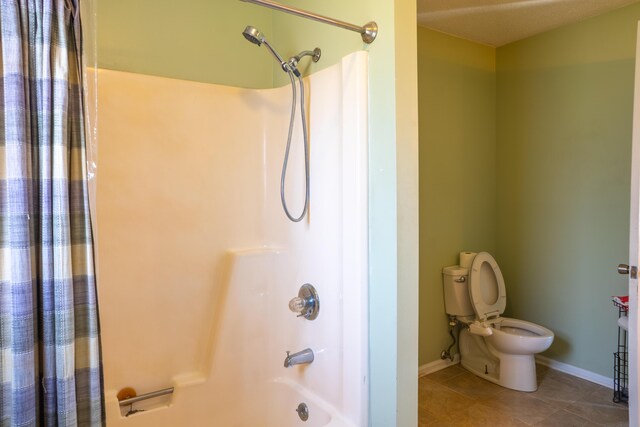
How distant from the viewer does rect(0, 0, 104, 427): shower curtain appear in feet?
2.89

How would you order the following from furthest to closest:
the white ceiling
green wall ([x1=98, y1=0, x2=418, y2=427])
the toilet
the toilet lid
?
the toilet lid, the toilet, the white ceiling, green wall ([x1=98, y1=0, x2=418, y2=427])

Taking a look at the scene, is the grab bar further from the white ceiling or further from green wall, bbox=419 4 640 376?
the white ceiling

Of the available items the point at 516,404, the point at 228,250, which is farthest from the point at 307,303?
the point at 516,404

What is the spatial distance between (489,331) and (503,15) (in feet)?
7.16

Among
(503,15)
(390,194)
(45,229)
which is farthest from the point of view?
(503,15)

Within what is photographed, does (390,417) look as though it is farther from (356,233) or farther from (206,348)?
(206,348)

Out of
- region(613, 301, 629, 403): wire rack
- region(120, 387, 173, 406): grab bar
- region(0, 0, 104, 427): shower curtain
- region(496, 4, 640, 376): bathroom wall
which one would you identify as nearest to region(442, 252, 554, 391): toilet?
region(496, 4, 640, 376): bathroom wall

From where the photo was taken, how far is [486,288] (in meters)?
3.02

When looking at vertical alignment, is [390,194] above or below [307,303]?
above

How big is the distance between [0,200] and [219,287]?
1.14 meters

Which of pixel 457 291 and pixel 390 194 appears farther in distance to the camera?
pixel 457 291

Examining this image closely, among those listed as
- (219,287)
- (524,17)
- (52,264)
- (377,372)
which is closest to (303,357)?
(377,372)

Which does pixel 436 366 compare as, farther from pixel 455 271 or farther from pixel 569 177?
pixel 569 177

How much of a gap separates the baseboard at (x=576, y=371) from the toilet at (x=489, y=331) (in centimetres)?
39
